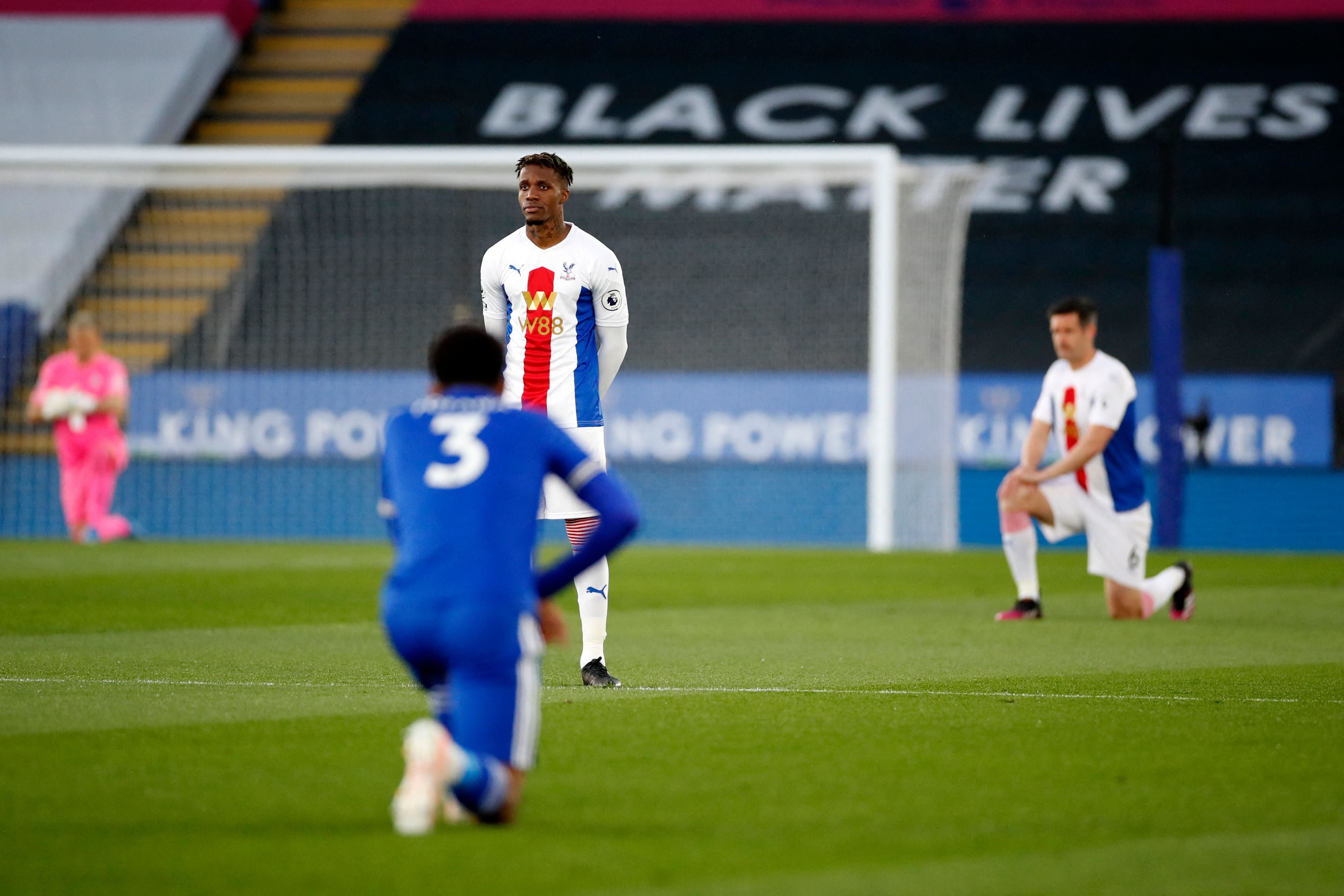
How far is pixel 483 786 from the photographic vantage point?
12.6 ft

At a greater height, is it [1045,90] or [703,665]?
[1045,90]

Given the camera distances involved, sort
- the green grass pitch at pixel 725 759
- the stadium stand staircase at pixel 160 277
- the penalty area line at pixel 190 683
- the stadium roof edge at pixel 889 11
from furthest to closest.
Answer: the stadium roof edge at pixel 889 11
the stadium stand staircase at pixel 160 277
the penalty area line at pixel 190 683
the green grass pitch at pixel 725 759

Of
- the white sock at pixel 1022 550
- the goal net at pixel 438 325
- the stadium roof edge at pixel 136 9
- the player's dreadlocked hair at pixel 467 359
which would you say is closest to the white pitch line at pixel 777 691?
the player's dreadlocked hair at pixel 467 359

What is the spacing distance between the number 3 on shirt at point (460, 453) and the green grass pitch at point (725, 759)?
0.77 metres

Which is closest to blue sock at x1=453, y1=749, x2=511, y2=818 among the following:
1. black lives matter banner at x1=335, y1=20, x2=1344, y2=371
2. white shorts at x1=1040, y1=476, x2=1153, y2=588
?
white shorts at x1=1040, y1=476, x2=1153, y2=588

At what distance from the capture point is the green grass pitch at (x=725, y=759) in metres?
3.63

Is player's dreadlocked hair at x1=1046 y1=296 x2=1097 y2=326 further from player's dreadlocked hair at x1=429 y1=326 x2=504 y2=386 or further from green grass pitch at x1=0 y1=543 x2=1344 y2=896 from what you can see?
player's dreadlocked hair at x1=429 y1=326 x2=504 y2=386

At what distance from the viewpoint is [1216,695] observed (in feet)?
21.4

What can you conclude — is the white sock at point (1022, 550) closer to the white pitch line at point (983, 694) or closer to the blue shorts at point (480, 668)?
the white pitch line at point (983, 694)

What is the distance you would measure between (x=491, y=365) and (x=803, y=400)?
1360 centimetres

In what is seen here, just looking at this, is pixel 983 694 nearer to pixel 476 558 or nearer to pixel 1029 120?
pixel 476 558

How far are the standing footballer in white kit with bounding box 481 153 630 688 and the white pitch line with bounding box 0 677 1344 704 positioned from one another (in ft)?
1.28

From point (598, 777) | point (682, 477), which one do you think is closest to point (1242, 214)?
point (682, 477)

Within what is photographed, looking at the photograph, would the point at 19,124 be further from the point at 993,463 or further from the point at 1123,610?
the point at 1123,610
